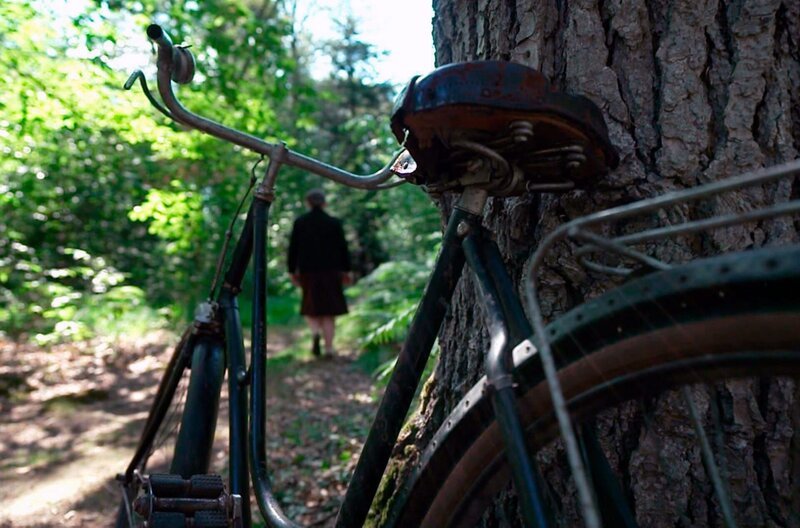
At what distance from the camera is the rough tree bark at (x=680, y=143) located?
52.7 inches

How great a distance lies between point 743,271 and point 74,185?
43.5ft

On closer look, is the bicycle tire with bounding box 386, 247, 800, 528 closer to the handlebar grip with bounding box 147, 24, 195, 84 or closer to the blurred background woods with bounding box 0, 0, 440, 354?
the handlebar grip with bounding box 147, 24, 195, 84

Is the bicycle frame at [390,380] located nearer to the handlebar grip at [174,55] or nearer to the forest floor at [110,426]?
the handlebar grip at [174,55]

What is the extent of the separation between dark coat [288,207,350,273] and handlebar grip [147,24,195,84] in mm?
5573

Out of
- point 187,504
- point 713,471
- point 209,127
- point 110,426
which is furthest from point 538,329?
point 110,426

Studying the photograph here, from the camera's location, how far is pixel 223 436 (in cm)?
495

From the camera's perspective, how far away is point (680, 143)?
4.62 ft

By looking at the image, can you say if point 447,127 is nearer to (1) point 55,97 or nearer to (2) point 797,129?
(2) point 797,129

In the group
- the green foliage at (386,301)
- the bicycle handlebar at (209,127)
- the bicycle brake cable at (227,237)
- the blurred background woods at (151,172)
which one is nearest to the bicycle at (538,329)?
the bicycle handlebar at (209,127)

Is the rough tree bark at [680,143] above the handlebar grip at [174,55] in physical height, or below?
below

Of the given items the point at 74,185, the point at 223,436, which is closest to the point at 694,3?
the point at 223,436

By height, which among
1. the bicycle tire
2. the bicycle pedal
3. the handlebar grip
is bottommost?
the bicycle pedal

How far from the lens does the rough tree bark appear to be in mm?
1338

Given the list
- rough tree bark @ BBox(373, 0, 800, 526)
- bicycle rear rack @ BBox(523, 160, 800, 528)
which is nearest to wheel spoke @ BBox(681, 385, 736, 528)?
rough tree bark @ BBox(373, 0, 800, 526)
